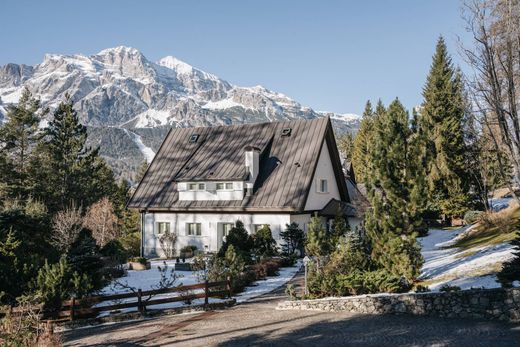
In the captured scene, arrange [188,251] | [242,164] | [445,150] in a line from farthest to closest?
1. [445,150]
2. [242,164]
3. [188,251]

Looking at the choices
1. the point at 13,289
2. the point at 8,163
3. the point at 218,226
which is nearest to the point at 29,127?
the point at 8,163

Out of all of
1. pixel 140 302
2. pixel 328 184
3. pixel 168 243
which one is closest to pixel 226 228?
pixel 168 243

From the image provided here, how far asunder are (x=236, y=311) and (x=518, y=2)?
14.4 meters

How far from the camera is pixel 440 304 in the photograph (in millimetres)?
14156

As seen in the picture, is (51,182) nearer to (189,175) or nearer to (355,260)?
(189,175)

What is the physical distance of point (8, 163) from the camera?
4838 centimetres

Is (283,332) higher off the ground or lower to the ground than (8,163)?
lower

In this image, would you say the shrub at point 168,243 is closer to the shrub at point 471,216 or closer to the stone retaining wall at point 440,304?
the stone retaining wall at point 440,304

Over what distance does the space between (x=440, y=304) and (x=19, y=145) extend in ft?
171

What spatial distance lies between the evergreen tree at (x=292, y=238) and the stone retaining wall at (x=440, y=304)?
41.5ft

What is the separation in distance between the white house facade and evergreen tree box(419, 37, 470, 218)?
12.8 metres

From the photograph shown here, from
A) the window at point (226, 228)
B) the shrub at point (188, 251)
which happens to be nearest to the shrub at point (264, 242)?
the window at point (226, 228)

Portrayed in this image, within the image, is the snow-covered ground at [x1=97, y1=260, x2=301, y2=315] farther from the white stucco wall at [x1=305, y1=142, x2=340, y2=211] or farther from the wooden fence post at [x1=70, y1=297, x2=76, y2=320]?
the white stucco wall at [x1=305, y1=142, x2=340, y2=211]

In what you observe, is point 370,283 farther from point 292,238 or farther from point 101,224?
point 101,224
